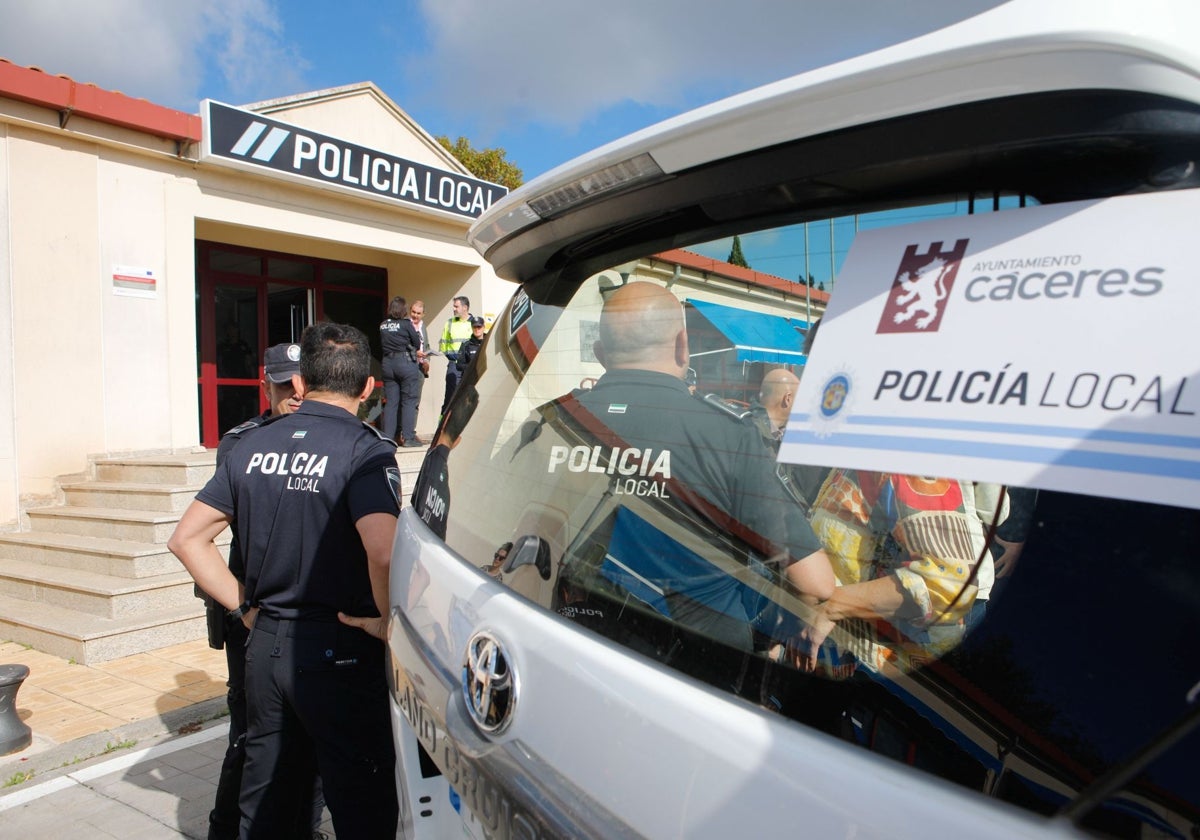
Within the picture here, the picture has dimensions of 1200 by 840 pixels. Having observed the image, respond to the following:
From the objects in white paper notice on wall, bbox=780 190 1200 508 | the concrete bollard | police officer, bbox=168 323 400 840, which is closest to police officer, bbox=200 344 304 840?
police officer, bbox=168 323 400 840

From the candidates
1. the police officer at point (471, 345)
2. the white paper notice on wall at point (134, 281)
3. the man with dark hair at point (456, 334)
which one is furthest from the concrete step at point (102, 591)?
the man with dark hair at point (456, 334)

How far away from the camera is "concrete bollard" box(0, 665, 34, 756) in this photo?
14.0 feet

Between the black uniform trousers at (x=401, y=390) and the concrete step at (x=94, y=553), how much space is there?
11.2 ft

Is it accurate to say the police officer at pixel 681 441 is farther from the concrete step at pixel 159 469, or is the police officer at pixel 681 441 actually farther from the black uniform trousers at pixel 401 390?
the black uniform trousers at pixel 401 390

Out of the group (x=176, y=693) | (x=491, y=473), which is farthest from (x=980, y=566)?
(x=176, y=693)

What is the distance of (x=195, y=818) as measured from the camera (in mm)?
3648

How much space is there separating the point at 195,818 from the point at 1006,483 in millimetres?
3942

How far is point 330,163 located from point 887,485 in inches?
408

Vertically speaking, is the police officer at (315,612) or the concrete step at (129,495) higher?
the police officer at (315,612)

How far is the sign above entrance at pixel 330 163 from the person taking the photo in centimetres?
906

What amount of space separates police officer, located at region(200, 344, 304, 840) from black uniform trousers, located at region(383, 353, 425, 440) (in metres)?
6.43

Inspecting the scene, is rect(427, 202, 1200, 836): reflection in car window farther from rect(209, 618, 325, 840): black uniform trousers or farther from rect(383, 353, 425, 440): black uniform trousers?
rect(383, 353, 425, 440): black uniform trousers

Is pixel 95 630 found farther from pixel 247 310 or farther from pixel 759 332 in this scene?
pixel 247 310

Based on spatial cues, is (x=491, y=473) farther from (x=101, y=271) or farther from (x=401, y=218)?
(x=401, y=218)
